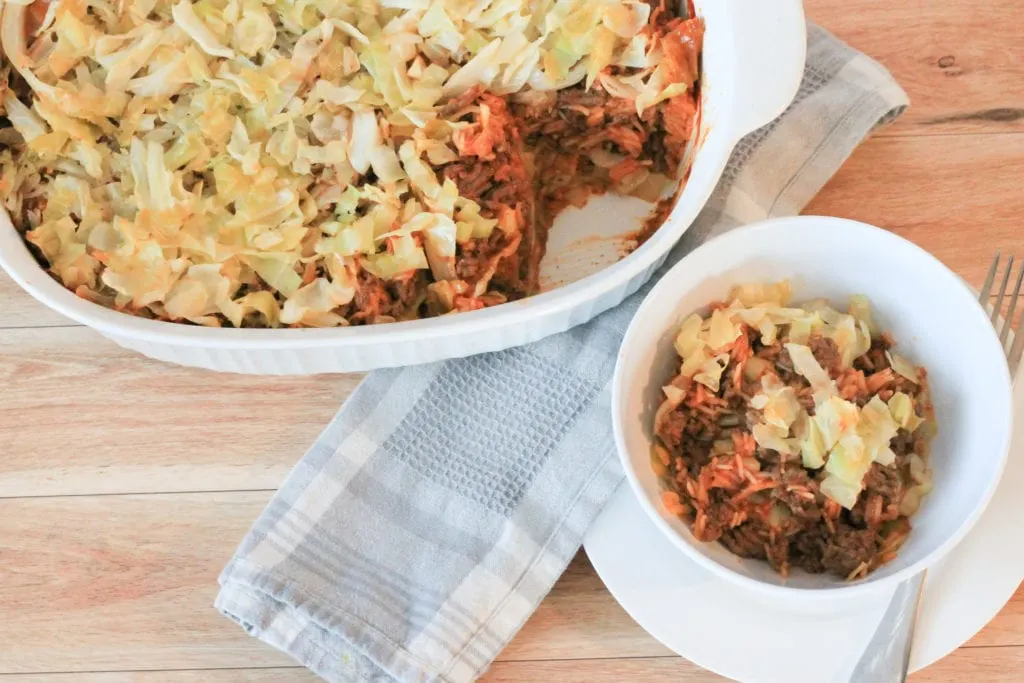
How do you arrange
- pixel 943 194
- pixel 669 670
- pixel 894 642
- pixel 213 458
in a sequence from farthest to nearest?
pixel 943 194 → pixel 213 458 → pixel 669 670 → pixel 894 642

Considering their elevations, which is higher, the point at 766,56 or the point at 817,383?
the point at 766,56

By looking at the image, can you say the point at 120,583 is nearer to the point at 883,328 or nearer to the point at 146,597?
the point at 146,597

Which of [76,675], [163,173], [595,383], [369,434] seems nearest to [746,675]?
[595,383]

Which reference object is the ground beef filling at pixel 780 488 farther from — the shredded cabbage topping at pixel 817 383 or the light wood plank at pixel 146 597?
the light wood plank at pixel 146 597

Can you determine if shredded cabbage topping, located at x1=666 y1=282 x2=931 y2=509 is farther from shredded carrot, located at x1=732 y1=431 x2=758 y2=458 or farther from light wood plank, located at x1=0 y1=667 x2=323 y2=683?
light wood plank, located at x1=0 y1=667 x2=323 y2=683

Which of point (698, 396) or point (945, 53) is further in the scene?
point (945, 53)

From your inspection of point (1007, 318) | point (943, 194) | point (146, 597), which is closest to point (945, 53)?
point (943, 194)

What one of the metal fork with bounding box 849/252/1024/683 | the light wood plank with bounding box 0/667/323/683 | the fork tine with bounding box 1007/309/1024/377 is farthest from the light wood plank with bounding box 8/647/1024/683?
the fork tine with bounding box 1007/309/1024/377
